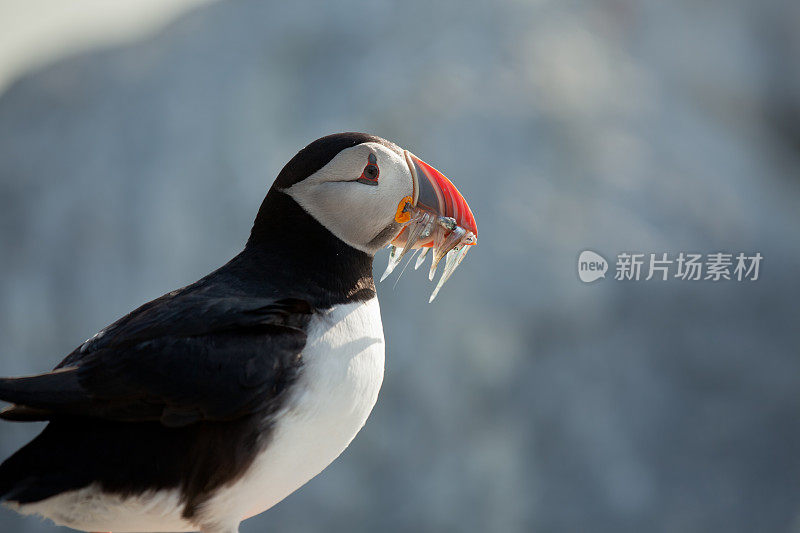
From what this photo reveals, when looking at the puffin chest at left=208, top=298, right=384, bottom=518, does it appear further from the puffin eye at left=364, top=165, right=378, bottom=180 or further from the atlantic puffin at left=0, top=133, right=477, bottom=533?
the puffin eye at left=364, top=165, right=378, bottom=180

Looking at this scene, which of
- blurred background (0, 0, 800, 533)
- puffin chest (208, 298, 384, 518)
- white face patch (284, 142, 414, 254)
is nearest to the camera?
puffin chest (208, 298, 384, 518)

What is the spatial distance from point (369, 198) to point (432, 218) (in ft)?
0.46

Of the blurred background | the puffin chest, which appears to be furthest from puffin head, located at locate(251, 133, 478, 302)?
the blurred background

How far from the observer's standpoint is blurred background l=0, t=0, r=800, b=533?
16.3 feet

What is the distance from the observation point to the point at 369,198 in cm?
152

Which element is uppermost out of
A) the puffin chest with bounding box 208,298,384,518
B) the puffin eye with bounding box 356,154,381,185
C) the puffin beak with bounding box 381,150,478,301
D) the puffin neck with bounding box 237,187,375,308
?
the puffin eye with bounding box 356,154,381,185

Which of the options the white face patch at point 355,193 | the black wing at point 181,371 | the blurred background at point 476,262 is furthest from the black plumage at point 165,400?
the blurred background at point 476,262

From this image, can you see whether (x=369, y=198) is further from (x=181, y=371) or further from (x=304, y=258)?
(x=181, y=371)

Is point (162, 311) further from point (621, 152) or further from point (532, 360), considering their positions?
point (621, 152)

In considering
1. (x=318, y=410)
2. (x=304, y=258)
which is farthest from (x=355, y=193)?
(x=318, y=410)

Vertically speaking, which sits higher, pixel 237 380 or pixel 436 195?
pixel 436 195

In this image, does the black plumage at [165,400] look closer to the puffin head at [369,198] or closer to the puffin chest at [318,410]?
the puffin chest at [318,410]

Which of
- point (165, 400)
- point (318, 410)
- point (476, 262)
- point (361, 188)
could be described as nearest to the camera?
point (165, 400)

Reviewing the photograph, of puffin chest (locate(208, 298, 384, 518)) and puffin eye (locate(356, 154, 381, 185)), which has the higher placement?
puffin eye (locate(356, 154, 381, 185))
